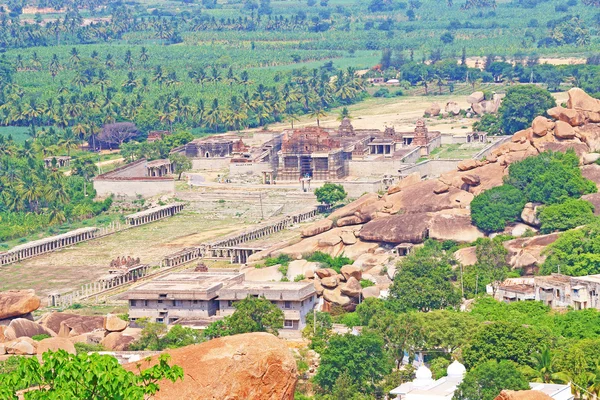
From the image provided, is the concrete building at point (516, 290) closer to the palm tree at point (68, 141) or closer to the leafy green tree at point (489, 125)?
the leafy green tree at point (489, 125)

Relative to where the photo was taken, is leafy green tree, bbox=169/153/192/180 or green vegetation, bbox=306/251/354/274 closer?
green vegetation, bbox=306/251/354/274

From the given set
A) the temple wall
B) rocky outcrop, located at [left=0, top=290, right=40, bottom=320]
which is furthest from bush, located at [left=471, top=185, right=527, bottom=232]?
the temple wall

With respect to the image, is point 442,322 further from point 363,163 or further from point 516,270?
point 363,163

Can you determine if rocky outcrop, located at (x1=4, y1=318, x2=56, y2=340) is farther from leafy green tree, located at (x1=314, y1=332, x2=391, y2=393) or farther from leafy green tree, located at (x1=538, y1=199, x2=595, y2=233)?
leafy green tree, located at (x1=538, y1=199, x2=595, y2=233)

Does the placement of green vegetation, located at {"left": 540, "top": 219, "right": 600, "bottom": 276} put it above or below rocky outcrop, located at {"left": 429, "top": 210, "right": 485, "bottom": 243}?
above

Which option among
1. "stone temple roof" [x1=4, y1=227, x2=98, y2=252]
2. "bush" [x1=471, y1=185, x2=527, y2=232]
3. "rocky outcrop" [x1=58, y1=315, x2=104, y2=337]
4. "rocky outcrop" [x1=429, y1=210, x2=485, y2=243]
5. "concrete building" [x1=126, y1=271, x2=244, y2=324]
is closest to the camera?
"rocky outcrop" [x1=58, y1=315, x2=104, y2=337]

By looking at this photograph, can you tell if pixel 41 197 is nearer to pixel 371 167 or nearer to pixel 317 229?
pixel 371 167
